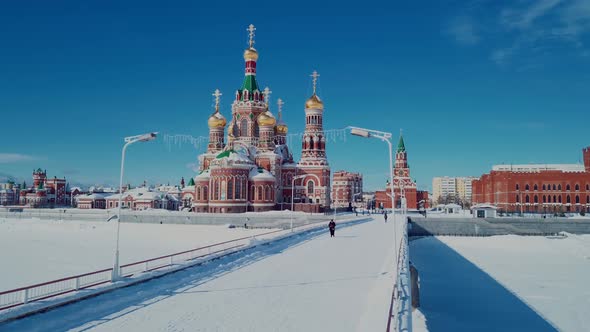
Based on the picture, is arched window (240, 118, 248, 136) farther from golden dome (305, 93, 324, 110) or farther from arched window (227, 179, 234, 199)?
arched window (227, 179, 234, 199)

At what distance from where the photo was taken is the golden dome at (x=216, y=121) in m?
66.1

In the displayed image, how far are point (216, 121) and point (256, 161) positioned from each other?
1002 centimetres

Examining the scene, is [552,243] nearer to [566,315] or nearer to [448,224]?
[448,224]

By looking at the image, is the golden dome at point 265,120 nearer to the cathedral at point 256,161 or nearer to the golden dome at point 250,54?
the cathedral at point 256,161

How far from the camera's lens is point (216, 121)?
6612cm

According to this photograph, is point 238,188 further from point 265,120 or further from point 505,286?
point 505,286

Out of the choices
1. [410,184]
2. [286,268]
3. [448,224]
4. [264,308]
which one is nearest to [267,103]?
[410,184]

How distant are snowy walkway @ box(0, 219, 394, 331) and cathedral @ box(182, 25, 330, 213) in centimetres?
3597

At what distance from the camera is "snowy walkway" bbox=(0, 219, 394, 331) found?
9.56m

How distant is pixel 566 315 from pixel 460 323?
4.83 metres

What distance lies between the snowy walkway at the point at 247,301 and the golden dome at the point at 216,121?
163 ft

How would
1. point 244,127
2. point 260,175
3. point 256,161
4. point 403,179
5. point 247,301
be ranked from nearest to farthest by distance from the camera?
point 247,301 → point 260,175 → point 256,161 → point 244,127 → point 403,179

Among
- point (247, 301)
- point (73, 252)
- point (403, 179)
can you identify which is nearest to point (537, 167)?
point (403, 179)

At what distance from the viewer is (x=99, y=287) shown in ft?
40.5
